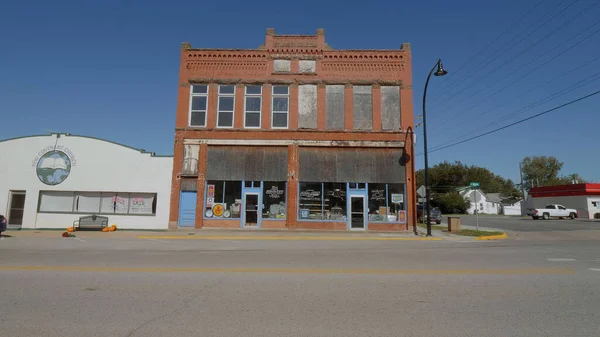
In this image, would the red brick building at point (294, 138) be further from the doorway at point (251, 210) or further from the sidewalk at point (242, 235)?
the sidewalk at point (242, 235)

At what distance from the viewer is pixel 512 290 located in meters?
6.58

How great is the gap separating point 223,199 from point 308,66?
33.0 feet

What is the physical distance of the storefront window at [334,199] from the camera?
21761 millimetres

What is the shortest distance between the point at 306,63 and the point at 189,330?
20605 mm

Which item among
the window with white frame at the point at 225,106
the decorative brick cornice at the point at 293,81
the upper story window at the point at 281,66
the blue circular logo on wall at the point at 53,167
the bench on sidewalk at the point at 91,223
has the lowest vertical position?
the bench on sidewalk at the point at 91,223

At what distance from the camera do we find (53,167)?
22266 mm

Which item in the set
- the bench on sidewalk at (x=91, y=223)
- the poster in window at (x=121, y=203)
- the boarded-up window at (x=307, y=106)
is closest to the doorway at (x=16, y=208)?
the bench on sidewalk at (x=91, y=223)

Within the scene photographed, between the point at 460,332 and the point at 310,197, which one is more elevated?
the point at 310,197

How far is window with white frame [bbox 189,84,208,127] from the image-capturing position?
22.6 meters

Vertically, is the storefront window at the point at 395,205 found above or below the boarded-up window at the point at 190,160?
below

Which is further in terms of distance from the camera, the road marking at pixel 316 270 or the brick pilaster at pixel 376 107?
the brick pilaster at pixel 376 107

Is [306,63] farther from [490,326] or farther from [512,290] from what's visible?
[490,326]

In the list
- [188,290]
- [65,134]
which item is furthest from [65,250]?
[65,134]

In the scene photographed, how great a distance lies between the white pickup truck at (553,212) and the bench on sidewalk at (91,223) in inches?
1750
